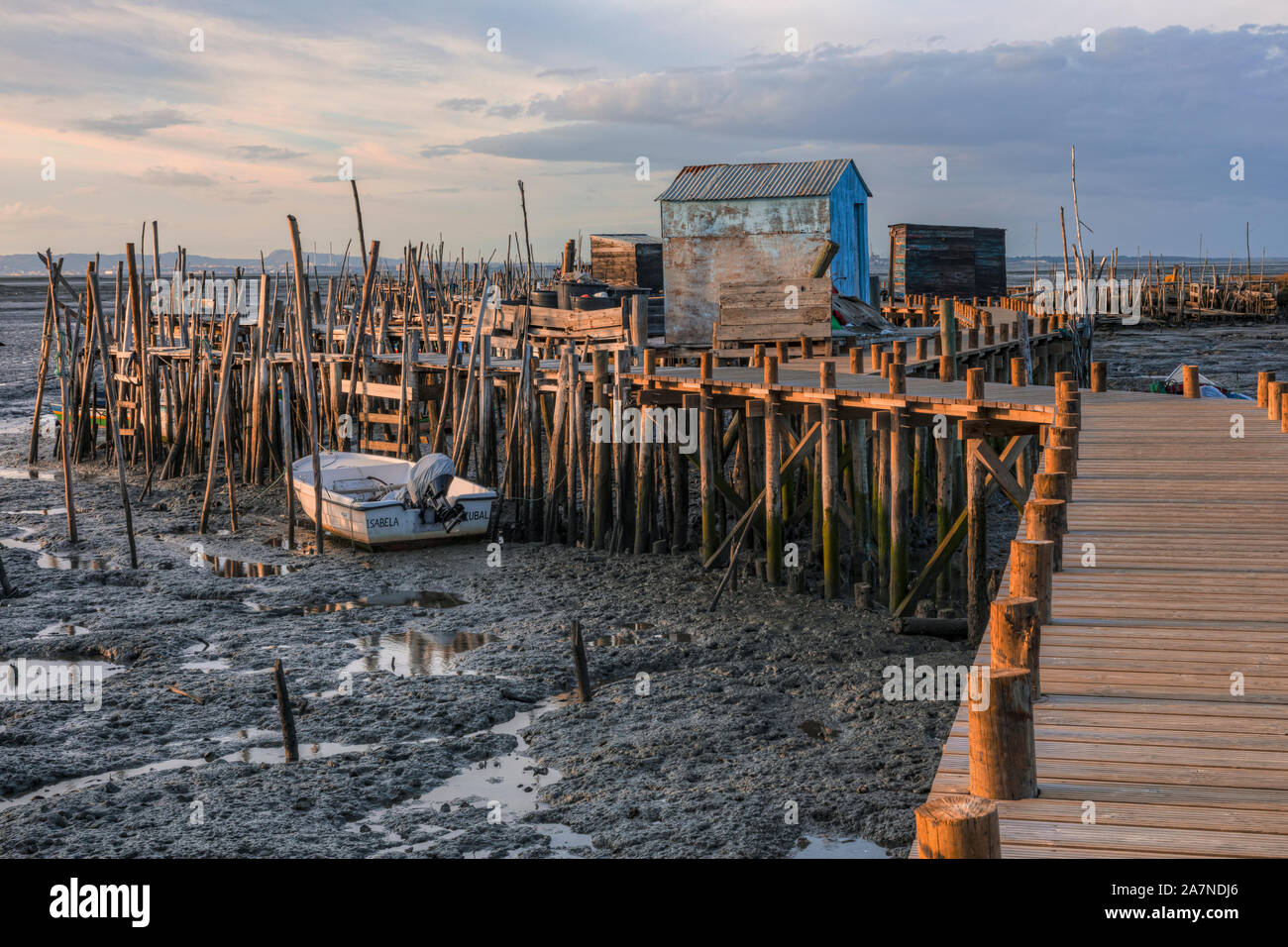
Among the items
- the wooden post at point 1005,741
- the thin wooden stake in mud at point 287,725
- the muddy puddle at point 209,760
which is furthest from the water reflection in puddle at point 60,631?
the wooden post at point 1005,741

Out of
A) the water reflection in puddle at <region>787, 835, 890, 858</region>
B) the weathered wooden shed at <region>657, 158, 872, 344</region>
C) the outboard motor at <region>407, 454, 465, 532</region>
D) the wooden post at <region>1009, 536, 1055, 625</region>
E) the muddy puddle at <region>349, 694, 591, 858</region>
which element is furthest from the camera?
the weathered wooden shed at <region>657, 158, 872, 344</region>

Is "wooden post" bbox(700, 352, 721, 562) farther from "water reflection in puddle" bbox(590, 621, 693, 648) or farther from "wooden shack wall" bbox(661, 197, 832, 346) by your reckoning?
"wooden shack wall" bbox(661, 197, 832, 346)

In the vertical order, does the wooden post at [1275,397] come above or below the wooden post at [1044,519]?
above

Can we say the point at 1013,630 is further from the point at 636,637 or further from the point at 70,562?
the point at 70,562

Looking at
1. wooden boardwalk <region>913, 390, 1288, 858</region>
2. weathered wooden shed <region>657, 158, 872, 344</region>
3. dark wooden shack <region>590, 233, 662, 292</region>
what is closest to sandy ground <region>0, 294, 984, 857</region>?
wooden boardwalk <region>913, 390, 1288, 858</region>

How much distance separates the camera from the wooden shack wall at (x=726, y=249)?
23.1 m

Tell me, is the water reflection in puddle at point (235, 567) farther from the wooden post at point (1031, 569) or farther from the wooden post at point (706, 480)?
the wooden post at point (1031, 569)

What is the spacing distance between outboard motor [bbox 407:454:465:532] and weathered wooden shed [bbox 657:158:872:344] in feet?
23.0

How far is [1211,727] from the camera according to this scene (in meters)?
4.80

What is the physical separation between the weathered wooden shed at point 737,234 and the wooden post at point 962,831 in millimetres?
19799

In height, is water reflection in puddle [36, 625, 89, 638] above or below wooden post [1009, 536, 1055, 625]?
below

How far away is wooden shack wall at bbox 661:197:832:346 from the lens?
23109 millimetres

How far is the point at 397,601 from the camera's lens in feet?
48.7
